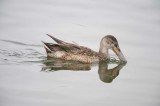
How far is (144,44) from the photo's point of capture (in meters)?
14.7

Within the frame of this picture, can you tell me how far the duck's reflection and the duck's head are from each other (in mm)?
303

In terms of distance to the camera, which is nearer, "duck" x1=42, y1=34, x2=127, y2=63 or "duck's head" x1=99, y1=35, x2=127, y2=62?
"duck" x1=42, y1=34, x2=127, y2=63

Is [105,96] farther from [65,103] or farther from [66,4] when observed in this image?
[66,4]

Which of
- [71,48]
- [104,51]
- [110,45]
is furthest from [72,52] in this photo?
[110,45]

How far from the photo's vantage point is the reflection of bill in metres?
12.3

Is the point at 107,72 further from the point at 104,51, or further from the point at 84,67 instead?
the point at 104,51

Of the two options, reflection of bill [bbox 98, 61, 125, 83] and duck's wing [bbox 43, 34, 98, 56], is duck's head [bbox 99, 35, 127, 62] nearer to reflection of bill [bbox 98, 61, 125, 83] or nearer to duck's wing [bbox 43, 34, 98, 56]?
reflection of bill [bbox 98, 61, 125, 83]

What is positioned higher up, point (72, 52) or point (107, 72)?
point (72, 52)

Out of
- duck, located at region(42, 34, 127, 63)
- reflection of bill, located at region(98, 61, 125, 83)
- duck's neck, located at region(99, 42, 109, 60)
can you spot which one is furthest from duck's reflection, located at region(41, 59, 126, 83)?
duck's neck, located at region(99, 42, 109, 60)

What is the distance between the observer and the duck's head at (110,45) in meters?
13.8

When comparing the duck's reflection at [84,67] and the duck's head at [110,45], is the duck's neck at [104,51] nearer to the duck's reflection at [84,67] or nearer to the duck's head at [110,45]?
the duck's head at [110,45]

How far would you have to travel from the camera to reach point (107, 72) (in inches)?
509

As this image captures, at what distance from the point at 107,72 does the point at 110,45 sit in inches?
51.2

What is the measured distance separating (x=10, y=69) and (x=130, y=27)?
503cm
